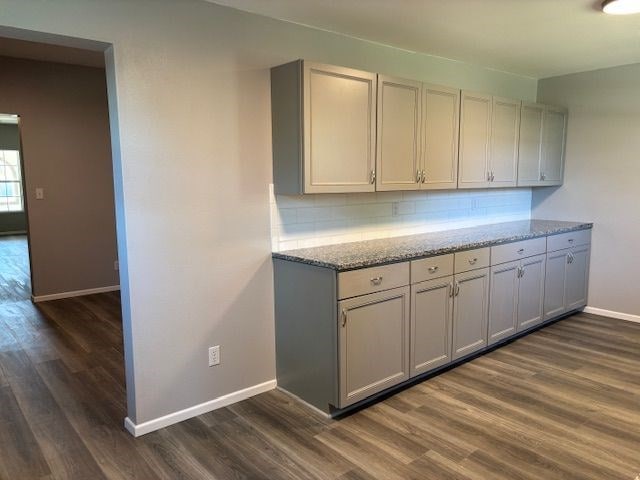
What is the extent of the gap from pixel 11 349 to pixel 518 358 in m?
3.94

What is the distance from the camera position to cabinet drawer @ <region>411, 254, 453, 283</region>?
9.71ft

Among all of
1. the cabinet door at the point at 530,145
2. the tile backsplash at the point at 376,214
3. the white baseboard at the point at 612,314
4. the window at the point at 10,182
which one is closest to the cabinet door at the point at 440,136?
the tile backsplash at the point at 376,214

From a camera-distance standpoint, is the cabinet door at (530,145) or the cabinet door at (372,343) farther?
the cabinet door at (530,145)

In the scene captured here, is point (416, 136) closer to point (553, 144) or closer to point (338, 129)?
point (338, 129)

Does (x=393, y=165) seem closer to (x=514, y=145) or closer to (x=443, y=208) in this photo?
(x=443, y=208)

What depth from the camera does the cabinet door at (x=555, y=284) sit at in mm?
4141

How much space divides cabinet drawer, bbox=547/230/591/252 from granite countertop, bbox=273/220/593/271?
48mm

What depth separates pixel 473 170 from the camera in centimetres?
380

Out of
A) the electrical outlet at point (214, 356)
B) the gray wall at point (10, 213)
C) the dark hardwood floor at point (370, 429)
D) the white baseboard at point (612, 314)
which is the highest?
the gray wall at point (10, 213)

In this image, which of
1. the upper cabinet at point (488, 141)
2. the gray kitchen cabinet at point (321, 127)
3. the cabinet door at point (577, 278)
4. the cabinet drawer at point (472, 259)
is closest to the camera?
the gray kitchen cabinet at point (321, 127)

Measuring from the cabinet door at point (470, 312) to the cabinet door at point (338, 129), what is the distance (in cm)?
97

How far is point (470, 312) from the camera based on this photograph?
340cm

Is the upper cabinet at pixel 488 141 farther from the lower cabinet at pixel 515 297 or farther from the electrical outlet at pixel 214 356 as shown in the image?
the electrical outlet at pixel 214 356

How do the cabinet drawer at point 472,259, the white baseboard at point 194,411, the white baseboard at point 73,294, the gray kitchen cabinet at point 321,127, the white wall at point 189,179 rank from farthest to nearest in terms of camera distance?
1. the white baseboard at point 73,294
2. the cabinet drawer at point 472,259
3. the gray kitchen cabinet at point 321,127
4. the white baseboard at point 194,411
5. the white wall at point 189,179
